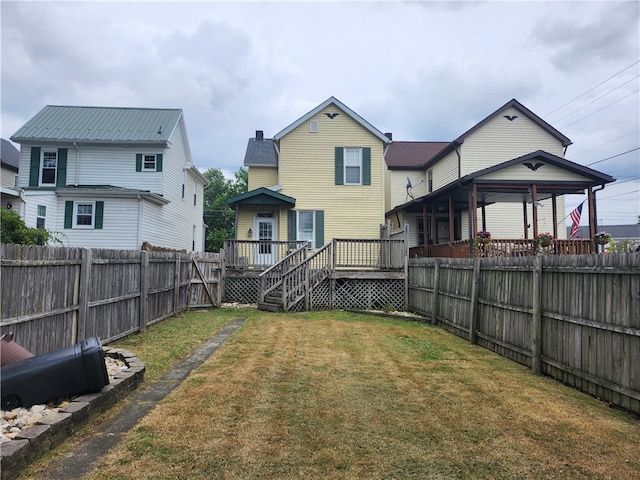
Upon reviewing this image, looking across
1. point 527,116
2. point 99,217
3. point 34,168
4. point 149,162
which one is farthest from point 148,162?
point 527,116

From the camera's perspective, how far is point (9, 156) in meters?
28.0

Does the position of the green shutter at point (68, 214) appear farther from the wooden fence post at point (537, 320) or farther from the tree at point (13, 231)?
the wooden fence post at point (537, 320)

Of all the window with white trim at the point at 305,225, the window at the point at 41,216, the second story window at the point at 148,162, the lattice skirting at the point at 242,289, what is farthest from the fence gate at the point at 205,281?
the window at the point at 41,216

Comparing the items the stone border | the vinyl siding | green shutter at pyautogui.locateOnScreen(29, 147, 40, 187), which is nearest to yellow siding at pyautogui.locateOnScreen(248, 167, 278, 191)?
the vinyl siding

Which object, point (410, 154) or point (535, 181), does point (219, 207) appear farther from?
point (535, 181)

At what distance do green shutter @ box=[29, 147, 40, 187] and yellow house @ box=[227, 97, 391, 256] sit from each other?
10.5 metres

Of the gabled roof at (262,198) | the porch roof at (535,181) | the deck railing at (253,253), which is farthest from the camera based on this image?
the gabled roof at (262,198)

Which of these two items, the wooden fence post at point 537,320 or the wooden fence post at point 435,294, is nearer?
the wooden fence post at point 537,320

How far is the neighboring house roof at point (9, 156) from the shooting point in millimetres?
26094

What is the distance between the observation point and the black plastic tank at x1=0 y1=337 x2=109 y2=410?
11.1 ft

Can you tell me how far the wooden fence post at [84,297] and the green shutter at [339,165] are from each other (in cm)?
1146

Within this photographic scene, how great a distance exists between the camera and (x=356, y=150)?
16.3 m

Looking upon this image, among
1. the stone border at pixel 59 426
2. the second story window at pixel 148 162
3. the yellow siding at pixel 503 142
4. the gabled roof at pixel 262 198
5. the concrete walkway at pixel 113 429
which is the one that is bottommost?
the concrete walkway at pixel 113 429

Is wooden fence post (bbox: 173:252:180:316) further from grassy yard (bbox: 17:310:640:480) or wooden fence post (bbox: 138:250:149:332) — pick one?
grassy yard (bbox: 17:310:640:480)
